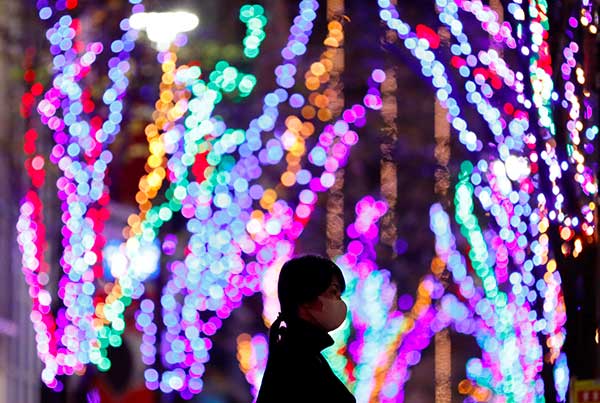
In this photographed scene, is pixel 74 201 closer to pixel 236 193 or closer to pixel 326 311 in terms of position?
pixel 236 193

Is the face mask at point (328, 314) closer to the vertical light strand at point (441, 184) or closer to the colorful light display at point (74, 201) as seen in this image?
the colorful light display at point (74, 201)

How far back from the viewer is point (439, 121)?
513cm

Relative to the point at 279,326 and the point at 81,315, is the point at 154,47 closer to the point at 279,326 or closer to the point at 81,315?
the point at 81,315

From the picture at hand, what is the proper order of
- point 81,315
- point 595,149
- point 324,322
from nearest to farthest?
point 324,322 → point 81,315 → point 595,149

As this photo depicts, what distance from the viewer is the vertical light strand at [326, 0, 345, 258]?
4922 mm

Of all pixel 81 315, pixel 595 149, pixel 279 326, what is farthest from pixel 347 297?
pixel 279 326

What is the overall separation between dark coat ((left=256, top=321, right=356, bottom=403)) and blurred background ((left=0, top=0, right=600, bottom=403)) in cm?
207

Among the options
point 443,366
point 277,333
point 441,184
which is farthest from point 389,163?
point 277,333

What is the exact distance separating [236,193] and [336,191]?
0.40m

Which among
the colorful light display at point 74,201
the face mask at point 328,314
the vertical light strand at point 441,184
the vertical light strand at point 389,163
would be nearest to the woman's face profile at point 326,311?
the face mask at point 328,314

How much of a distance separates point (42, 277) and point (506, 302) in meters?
1.91

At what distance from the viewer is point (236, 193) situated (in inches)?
189

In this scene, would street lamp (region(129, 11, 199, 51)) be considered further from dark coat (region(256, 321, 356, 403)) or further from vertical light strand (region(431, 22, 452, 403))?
→ dark coat (region(256, 321, 356, 403))

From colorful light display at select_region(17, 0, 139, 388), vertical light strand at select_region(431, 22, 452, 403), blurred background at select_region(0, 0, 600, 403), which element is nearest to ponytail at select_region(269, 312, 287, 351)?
blurred background at select_region(0, 0, 600, 403)
